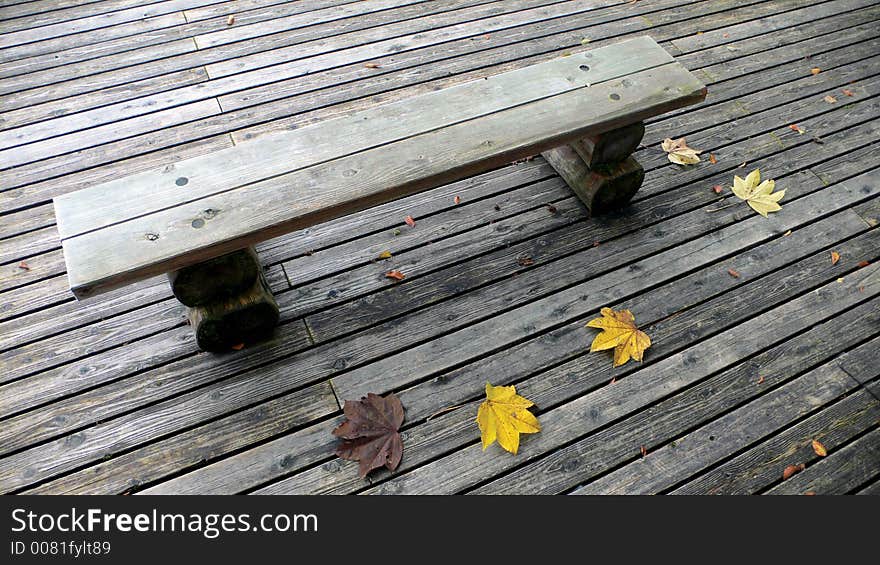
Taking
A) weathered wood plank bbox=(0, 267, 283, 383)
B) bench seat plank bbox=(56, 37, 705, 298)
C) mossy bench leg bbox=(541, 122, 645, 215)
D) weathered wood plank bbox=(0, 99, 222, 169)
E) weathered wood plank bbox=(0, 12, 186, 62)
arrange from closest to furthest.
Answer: bench seat plank bbox=(56, 37, 705, 298) < weathered wood plank bbox=(0, 267, 283, 383) < mossy bench leg bbox=(541, 122, 645, 215) < weathered wood plank bbox=(0, 99, 222, 169) < weathered wood plank bbox=(0, 12, 186, 62)

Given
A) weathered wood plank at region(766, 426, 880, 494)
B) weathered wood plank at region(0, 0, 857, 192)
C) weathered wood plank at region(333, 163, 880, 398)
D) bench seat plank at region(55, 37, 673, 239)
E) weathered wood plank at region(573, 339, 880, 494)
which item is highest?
bench seat plank at region(55, 37, 673, 239)

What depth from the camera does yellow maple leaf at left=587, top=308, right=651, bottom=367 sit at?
2.03 meters

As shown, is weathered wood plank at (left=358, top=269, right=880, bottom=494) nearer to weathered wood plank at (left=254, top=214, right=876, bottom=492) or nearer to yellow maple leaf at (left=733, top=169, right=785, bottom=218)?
weathered wood plank at (left=254, top=214, right=876, bottom=492)

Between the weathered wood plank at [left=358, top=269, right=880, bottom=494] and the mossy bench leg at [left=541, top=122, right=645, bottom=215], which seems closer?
the weathered wood plank at [left=358, top=269, right=880, bottom=494]

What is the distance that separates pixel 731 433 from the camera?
1.90 meters

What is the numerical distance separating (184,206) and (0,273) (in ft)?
3.00

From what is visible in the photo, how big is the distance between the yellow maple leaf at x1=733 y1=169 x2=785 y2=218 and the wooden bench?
0.55m

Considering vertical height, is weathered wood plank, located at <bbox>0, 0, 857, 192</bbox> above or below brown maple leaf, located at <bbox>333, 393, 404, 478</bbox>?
above

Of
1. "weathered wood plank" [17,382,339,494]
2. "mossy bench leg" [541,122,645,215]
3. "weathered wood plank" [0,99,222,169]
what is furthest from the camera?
"weathered wood plank" [0,99,222,169]

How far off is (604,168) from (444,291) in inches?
28.4

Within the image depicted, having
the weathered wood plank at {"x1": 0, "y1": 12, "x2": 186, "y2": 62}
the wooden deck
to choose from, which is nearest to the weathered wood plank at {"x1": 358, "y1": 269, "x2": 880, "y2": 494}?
the wooden deck

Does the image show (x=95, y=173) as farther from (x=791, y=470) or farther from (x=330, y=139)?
(x=791, y=470)

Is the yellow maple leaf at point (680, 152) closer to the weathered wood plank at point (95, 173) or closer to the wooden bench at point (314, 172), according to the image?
the wooden bench at point (314, 172)

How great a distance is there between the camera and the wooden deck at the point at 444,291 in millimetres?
1827
